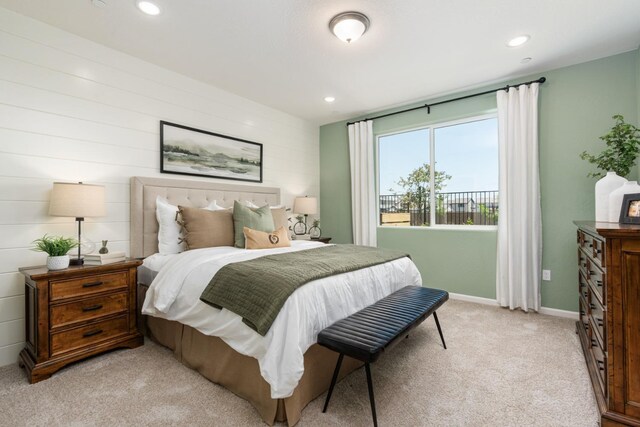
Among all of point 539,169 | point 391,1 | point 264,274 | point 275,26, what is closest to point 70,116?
point 275,26

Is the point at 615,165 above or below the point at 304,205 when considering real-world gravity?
above

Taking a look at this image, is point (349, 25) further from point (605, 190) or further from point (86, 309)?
point (86, 309)

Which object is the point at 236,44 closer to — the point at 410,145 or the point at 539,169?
the point at 410,145

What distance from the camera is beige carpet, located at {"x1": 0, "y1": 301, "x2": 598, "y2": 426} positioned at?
1.62 metres

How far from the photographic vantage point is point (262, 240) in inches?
113

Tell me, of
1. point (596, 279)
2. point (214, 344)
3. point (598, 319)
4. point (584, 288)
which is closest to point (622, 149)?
point (584, 288)

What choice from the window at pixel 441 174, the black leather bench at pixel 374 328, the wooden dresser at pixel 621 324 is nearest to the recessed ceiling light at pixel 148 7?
the black leather bench at pixel 374 328

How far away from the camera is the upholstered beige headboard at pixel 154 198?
283cm

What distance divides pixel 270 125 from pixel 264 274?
9.72ft

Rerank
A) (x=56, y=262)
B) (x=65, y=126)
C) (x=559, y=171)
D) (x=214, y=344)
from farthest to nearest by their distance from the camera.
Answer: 1. (x=559, y=171)
2. (x=65, y=126)
3. (x=56, y=262)
4. (x=214, y=344)

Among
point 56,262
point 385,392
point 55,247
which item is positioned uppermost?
point 55,247

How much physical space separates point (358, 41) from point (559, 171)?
243cm

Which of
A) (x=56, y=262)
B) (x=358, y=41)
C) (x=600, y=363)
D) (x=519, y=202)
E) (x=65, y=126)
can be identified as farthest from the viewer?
(x=519, y=202)

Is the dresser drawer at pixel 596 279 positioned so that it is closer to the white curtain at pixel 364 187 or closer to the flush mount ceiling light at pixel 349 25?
the flush mount ceiling light at pixel 349 25
